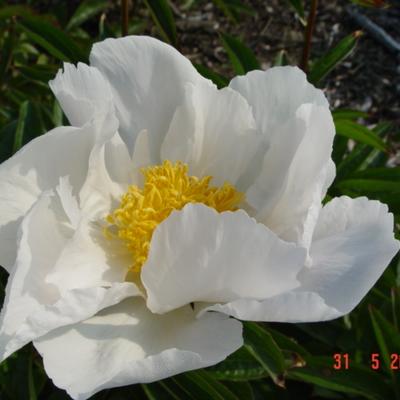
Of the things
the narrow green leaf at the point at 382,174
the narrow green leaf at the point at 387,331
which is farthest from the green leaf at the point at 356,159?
the narrow green leaf at the point at 387,331

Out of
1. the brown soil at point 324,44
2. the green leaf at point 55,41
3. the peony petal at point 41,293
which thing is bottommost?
the brown soil at point 324,44

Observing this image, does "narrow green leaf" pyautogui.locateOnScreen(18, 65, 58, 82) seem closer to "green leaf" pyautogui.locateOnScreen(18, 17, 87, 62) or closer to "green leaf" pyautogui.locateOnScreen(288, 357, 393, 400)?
"green leaf" pyautogui.locateOnScreen(18, 17, 87, 62)

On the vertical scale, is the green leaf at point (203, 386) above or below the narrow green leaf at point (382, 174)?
below

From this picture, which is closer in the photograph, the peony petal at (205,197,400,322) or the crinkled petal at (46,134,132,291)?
the peony petal at (205,197,400,322)

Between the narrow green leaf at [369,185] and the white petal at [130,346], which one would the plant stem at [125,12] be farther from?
the white petal at [130,346]

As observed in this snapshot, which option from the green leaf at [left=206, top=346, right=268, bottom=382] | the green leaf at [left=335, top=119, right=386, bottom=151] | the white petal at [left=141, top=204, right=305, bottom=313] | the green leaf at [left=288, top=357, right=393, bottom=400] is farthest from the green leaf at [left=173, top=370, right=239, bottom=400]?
the green leaf at [left=335, top=119, right=386, bottom=151]

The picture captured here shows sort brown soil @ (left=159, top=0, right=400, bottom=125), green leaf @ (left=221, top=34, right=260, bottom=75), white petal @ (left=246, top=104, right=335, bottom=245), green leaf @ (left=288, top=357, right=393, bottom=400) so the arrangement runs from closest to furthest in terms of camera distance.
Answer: white petal @ (left=246, top=104, right=335, bottom=245) < green leaf @ (left=288, top=357, right=393, bottom=400) < green leaf @ (left=221, top=34, right=260, bottom=75) < brown soil @ (left=159, top=0, right=400, bottom=125)

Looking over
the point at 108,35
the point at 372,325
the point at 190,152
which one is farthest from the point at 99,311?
the point at 108,35
